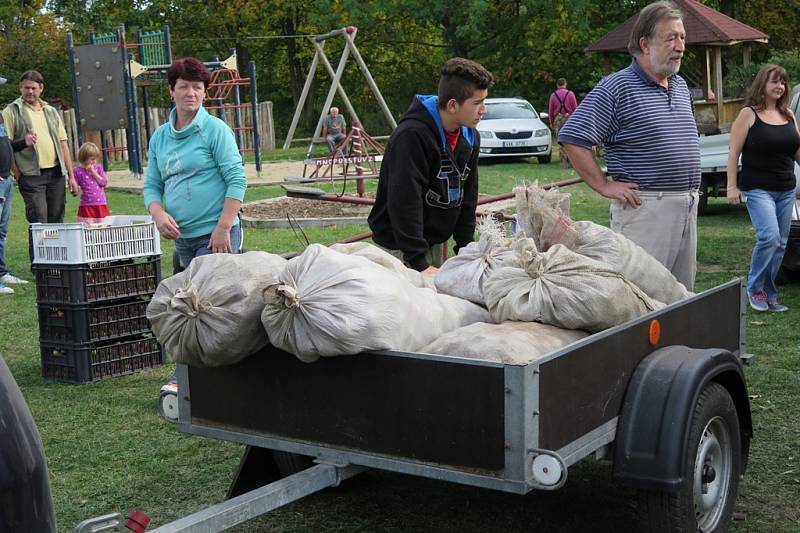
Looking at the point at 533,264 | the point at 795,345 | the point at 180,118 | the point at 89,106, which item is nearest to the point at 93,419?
the point at 180,118

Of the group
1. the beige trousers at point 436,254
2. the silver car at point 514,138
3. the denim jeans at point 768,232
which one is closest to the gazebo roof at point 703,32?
the silver car at point 514,138

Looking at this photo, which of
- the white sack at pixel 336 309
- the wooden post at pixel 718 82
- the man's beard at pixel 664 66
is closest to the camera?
the white sack at pixel 336 309

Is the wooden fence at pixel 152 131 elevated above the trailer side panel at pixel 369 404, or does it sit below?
above

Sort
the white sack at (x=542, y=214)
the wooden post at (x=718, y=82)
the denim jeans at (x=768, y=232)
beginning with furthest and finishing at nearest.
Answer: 1. the wooden post at (x=718, y=82)
2. the denim jeans at (x=768, y=232)
3. the white sack at (x=542, y=214)

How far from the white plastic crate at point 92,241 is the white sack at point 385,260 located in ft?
9.15

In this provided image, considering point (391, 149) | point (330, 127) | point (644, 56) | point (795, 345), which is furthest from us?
point (330, 127)

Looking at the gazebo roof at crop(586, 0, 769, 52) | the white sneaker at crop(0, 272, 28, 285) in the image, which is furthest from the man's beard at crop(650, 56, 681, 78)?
the gazebo roof at crop(586, 0, 769, 52)

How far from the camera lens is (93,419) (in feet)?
19.4

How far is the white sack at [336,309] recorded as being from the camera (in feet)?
10.7

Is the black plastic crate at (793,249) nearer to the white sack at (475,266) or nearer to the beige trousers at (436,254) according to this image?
the beige trousers at (436,254)

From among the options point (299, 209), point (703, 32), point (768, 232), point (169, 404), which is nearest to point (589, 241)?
point (169, 404)

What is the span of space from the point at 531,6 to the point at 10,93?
804 inches

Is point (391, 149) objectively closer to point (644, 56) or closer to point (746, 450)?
point (644, 56)

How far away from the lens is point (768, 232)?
7.93 meters
